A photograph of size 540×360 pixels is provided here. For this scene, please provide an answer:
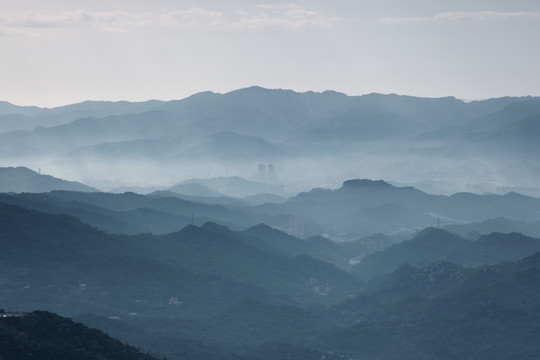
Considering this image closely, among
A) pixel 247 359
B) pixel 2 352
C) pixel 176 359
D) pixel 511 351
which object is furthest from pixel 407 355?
pixel 2 352

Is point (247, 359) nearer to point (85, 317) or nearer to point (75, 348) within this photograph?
point (85, 317)

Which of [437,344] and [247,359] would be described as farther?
[437,344]

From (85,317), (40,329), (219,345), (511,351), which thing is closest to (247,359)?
(219,345)

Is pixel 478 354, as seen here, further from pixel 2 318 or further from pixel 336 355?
pixel 2 318

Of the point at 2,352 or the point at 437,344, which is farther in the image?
the point at 437,344

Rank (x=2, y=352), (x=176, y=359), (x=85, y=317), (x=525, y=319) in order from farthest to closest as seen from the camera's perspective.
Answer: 1. (x=525, y=319)
2. (x=85, y=317)
3. (x=176, y=359)
4. (x=2, y=352)

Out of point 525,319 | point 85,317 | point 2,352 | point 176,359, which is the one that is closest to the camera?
point 2,352

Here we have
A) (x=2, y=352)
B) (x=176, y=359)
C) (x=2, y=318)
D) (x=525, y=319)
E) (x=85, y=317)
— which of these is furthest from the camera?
(x=525, y=319)

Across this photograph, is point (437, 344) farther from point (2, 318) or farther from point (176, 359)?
point (2, 318)

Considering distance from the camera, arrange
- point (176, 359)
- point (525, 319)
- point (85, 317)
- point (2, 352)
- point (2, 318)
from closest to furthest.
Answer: point (2, 352)
point (2, 318)
point (176, 359)
point (85, 317)
point (525, 319)
